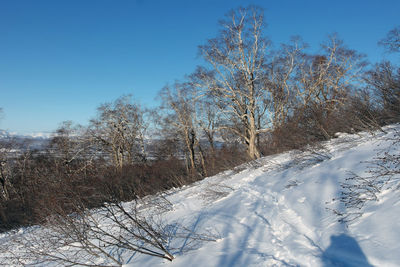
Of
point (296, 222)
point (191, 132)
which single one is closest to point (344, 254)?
point (296, 222)

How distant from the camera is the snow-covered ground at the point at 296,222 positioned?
2389mm

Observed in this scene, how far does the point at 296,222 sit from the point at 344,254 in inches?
47.2

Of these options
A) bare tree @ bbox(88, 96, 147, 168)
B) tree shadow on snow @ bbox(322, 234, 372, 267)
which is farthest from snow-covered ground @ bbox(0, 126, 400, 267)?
bare tree @ bbox(88, 96, 147, 168)

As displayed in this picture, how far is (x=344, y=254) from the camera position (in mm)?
2363

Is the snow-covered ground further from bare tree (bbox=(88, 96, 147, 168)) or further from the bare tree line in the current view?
bare tree (bbox=(88, 96, 147, 168))

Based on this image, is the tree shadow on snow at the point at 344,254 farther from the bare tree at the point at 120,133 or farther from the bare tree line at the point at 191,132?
the bare tree at the point at 120,133

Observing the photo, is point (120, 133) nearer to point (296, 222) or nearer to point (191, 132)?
point (191, 132)

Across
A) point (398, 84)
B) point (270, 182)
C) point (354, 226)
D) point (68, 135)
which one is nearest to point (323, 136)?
point (398, 84)

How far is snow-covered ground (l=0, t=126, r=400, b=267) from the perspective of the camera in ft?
7.84

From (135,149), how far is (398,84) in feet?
64.5

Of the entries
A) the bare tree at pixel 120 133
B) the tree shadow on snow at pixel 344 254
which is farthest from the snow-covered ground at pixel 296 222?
the bare tree at pixel 120 133

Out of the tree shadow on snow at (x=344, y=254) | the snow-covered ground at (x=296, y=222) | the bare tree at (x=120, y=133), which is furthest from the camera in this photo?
the bare tree at (x=120, y=133)

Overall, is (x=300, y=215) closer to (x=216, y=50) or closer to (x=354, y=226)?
(x=354, y=226)

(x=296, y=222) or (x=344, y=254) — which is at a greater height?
(x=344, y=254)
